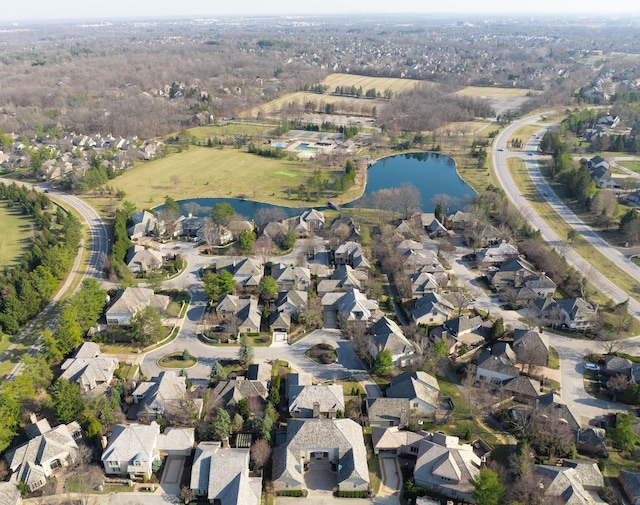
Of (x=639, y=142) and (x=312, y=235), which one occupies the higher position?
→ (x=639, y=142)

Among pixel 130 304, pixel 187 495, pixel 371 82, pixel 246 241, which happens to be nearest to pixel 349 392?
pixel 187 495

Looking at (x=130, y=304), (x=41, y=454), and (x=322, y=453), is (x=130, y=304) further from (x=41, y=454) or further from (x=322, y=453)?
(x=322, y=453)

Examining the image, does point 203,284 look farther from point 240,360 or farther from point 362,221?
point 362,221

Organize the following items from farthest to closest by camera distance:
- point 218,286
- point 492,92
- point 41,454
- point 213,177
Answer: point 492,92, point 213,177, point 218,286, point 41,454

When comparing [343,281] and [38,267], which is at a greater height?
[38,267]

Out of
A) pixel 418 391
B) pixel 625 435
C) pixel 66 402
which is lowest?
pixel 418 391

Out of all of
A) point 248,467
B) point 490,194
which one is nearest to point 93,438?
point 248,467
